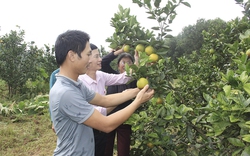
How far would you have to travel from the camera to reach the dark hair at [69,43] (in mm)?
1238

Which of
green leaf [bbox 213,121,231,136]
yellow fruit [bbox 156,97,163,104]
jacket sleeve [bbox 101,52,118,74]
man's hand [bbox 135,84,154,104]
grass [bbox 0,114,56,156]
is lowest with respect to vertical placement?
grass [bbox 0,114,56,156]

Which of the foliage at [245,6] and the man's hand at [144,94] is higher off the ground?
the foliage at [245,6]

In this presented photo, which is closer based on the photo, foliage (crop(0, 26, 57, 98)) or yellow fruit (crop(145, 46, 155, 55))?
yellow fruit (crop(145, 46, 155, 55))

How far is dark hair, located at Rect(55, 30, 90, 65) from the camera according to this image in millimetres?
1238

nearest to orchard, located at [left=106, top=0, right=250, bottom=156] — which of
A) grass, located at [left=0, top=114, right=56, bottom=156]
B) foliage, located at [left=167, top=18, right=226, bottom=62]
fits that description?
grass, located at [left=0, top=114, right=56, bottom=156]

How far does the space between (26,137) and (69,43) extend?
3392 millimetres

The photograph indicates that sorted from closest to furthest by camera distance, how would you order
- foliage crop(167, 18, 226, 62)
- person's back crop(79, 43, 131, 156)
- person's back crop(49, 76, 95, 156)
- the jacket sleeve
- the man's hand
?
person's back crop(49, 76, 95, 156) → the man's hand → person's back crop(79, 43, 131, 156) → the jacket sleeve → foliage crop(167, 18, 226, 62)

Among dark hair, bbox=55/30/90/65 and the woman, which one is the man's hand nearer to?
dark hair, bbox=55/30/90/65

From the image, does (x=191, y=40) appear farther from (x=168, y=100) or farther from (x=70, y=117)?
(x=70, y=117)

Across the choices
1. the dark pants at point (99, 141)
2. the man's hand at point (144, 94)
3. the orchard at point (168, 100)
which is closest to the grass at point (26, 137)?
the dark pants at point (99, 141)

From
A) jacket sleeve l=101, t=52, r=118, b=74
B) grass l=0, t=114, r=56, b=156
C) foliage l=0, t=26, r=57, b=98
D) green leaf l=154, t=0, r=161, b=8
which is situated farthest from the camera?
foliage l=0, t=26, r=57, b=98

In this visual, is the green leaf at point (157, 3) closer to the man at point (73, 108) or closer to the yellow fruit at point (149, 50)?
the yellow fruit at point (149, 50)

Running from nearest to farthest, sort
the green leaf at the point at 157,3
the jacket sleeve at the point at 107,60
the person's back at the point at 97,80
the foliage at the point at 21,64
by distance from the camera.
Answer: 1. the green leaf at the point at 157,3
2. the person's back at the point at 97,80
3. the jacket sleeve at the point at 107,60
4. the foliage at the point at 21,64

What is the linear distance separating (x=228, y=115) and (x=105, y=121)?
57cm
